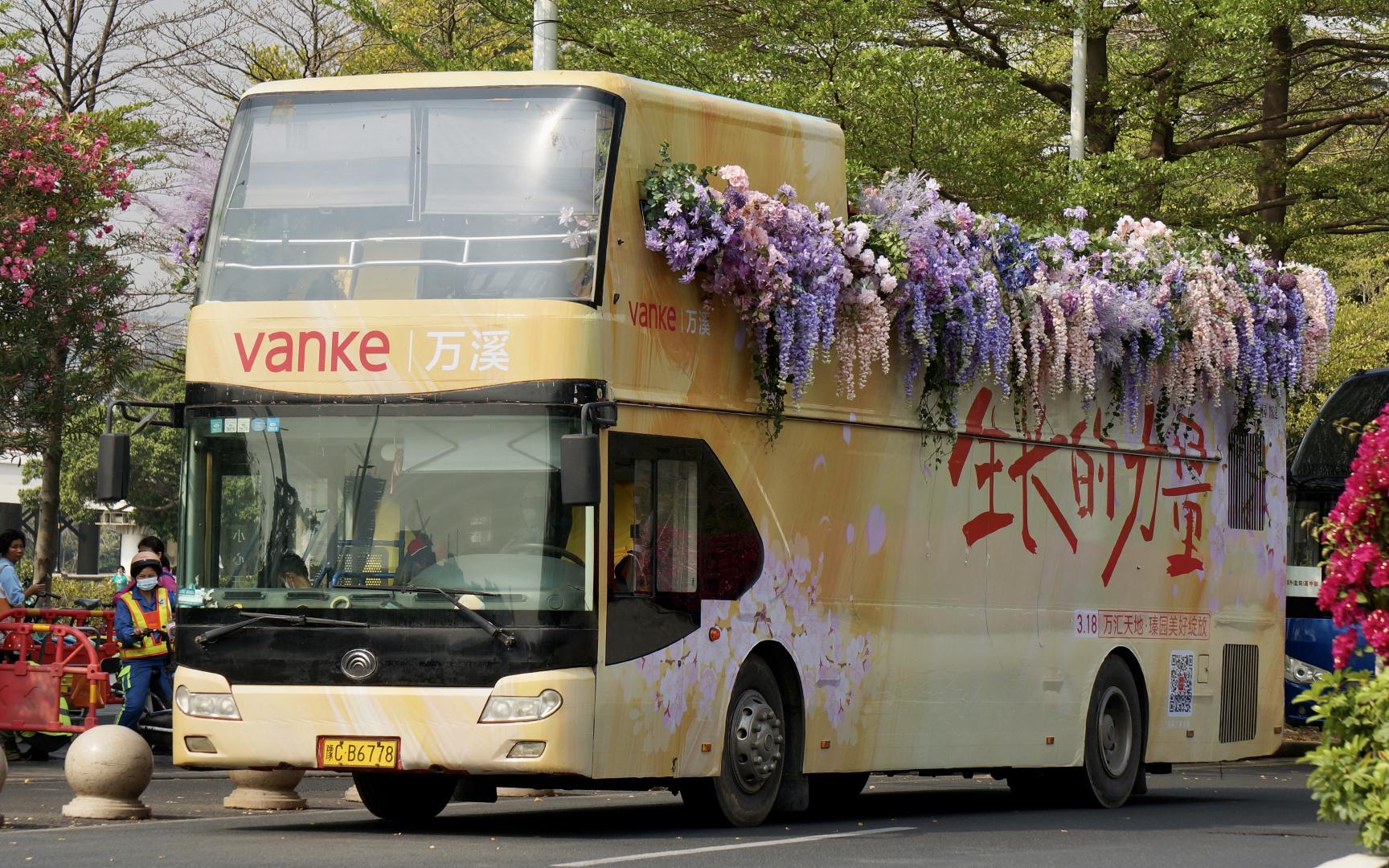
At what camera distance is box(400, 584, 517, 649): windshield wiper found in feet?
41.8

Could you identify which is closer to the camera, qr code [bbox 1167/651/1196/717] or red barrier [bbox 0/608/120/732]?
qr code [bbox 1167/651/1196/717]

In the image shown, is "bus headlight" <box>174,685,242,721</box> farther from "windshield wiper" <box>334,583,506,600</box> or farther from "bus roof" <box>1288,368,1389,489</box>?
"bus roof" <box>1288,368,1389,489</box>

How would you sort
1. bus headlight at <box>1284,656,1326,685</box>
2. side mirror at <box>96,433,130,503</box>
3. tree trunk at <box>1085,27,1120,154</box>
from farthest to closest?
tree trunk at <box>1085,27,1120,154</box>, bus headlight at <box>1284,656,1326,685</box>, side mirror at <box>96,433,130,503</box>

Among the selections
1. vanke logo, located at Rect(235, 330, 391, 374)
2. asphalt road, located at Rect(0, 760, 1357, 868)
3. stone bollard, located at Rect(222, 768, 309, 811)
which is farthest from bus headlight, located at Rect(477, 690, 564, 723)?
stone bollard, located at Rect(222, 768, 309, 811)

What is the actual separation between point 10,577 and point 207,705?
26.6ft

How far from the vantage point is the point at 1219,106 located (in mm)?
30953

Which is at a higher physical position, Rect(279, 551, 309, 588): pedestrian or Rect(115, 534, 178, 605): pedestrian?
Rect(279, 551, 309, 588): pedestrian

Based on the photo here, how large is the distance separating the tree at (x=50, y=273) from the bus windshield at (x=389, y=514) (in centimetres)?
1051

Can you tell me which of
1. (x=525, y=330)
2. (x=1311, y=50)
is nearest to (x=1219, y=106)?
(x=1311, y=50)

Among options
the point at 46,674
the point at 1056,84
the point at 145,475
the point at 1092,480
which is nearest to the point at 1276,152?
the point at 1056,84

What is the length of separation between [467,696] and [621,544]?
130 cm

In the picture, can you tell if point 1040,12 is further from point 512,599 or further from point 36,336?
point 512,599

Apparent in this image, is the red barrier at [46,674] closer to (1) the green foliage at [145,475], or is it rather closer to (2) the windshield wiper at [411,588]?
(2) the windshield wiper at [411,588]

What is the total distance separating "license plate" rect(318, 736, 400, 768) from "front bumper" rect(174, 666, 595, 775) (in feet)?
0.11
